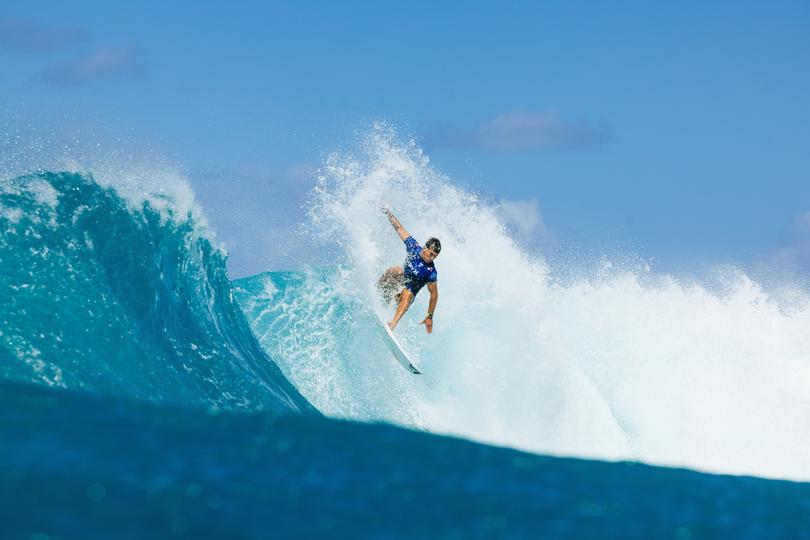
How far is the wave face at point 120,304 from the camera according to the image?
31.7 ft

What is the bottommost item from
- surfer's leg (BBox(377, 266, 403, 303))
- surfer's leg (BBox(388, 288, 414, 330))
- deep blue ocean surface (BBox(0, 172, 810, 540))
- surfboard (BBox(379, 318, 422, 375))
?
deep blue ocean surface (BBox(0, 172, 810, 540))

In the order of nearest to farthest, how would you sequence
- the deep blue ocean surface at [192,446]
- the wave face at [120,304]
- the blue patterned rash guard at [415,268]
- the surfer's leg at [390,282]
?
the deep blue ocean surface at [192,446] < the wave face at [120,304] < the blue patterned rash guard at [415,268] < the surfer's leg at [390,282]

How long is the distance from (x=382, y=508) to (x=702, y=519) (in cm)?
198

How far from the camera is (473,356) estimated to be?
50.1 ft

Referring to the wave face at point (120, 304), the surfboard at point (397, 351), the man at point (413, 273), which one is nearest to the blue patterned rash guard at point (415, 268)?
the man at point (413, 273)

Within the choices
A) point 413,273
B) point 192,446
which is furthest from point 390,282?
point 192,446

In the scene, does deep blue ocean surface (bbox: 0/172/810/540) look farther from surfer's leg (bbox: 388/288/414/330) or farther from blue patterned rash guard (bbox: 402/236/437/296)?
blue patterned rash guard (bbox: 402/236/437/296)

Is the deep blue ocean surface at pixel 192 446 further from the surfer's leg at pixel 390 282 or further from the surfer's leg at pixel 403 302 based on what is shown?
the surfer's leg at pixel 390 282

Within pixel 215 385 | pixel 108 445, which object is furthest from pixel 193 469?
pixel 215 385

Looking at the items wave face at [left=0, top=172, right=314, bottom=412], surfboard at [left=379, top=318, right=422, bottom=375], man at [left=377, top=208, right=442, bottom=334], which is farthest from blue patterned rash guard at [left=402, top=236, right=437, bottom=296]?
wave face at [left=0, top=172, right=314, bottom=412]

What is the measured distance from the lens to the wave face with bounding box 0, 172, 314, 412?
31.7 feet

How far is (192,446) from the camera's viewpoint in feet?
19.5

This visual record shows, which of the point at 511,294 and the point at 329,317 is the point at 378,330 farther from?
the point at 511,294

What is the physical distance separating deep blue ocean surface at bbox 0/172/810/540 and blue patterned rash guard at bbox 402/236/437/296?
6.50 ft
